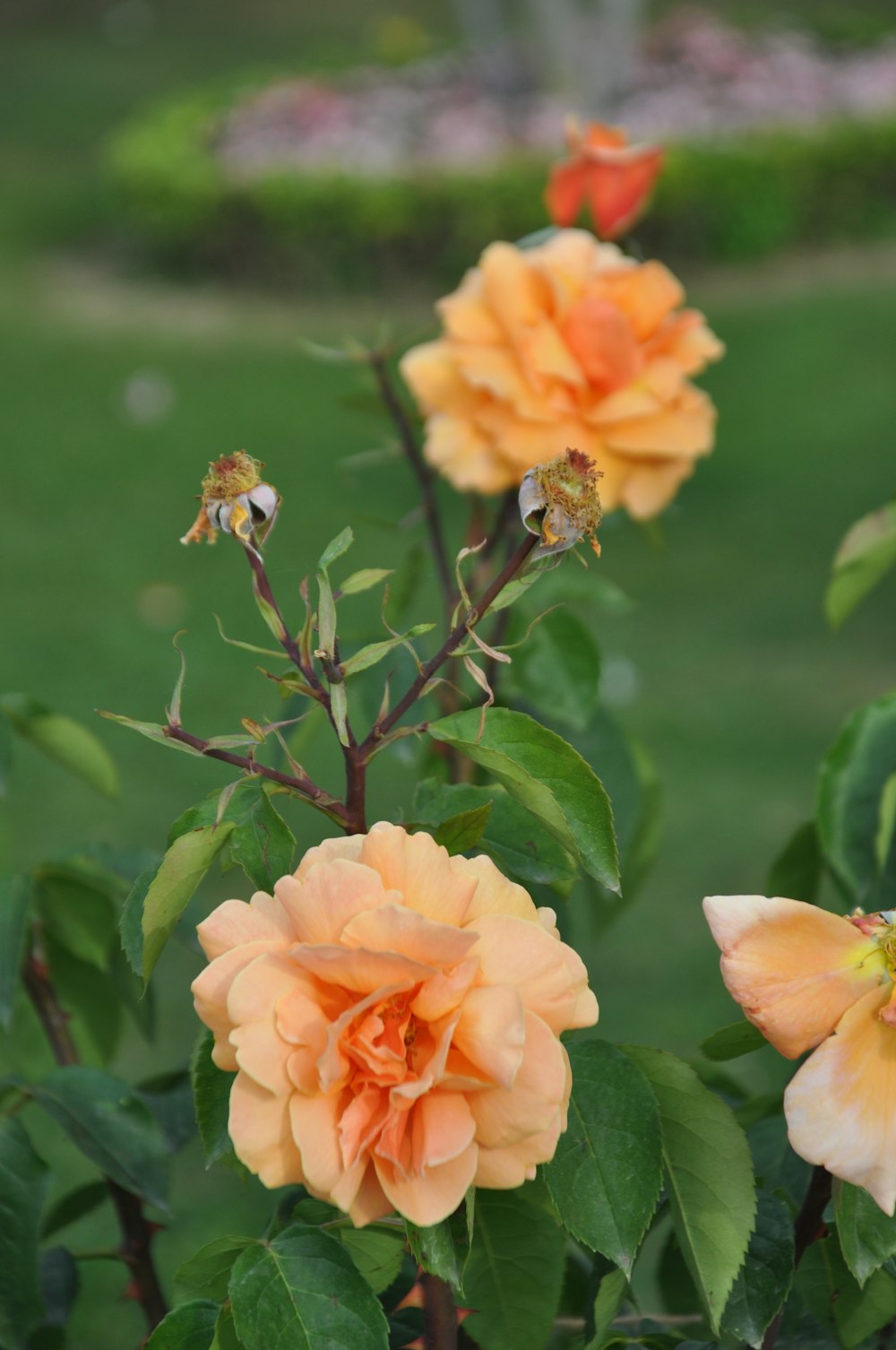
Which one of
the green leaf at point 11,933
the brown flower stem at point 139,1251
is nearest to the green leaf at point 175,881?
the green leaf at point 11,933

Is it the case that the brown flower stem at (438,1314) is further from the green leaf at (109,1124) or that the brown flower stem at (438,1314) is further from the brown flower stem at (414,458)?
the brown flower stem at (414,458)

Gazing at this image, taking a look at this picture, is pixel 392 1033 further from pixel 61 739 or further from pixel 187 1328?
pixel 61 739

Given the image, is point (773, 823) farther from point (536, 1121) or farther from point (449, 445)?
point (536, 1121)

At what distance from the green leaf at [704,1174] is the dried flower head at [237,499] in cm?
28

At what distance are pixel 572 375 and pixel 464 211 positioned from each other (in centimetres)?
594

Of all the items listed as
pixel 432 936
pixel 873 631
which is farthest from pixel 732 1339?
pixel 873 631

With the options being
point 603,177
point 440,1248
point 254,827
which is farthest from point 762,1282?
point 603,177

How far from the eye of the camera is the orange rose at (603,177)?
117cm

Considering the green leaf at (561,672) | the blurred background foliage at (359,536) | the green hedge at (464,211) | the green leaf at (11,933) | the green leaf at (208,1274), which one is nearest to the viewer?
the green leaf at (208,1274)

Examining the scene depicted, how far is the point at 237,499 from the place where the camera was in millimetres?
642

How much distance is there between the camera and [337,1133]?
58 cm

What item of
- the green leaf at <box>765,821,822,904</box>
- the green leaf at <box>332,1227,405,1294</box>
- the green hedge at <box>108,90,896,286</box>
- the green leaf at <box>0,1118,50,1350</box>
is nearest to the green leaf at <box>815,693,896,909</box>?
the green leaf at <box>765,821,822,904</box>

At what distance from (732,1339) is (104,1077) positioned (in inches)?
14.3

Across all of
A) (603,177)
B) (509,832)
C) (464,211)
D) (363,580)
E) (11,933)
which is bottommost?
(11,933)
